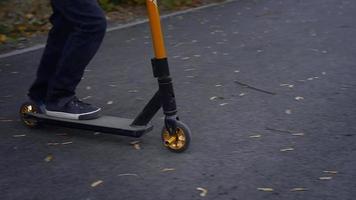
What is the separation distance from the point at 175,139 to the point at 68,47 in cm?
94

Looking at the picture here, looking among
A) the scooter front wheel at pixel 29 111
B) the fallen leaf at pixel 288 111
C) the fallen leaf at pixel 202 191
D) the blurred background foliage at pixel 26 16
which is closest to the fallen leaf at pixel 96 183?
the fallen leaf at pixel 202 191

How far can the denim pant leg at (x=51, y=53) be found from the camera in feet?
15.1

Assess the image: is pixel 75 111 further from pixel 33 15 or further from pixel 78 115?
pixel 33 15

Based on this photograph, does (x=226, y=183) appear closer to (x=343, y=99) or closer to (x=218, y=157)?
(x=218, y=157)

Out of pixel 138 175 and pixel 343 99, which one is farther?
pixel 343 99

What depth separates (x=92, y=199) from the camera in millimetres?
3648

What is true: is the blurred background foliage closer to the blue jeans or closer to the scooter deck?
the blue jeans

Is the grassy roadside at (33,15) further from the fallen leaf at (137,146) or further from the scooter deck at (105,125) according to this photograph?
the fallen leaf at (137,146)

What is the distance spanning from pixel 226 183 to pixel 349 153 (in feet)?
2.99

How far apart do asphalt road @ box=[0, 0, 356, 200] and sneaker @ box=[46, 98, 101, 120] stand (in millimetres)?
175

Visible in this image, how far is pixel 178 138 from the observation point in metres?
4.20

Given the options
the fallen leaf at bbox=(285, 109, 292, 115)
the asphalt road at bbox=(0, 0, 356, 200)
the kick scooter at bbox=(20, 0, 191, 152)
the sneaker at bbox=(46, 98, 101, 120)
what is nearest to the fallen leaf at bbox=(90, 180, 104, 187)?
the asphalt road at bbox=(0, 0, 356, 200)

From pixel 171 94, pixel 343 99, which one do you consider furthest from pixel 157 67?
pixel 343 99

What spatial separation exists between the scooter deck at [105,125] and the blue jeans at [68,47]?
13 cm
